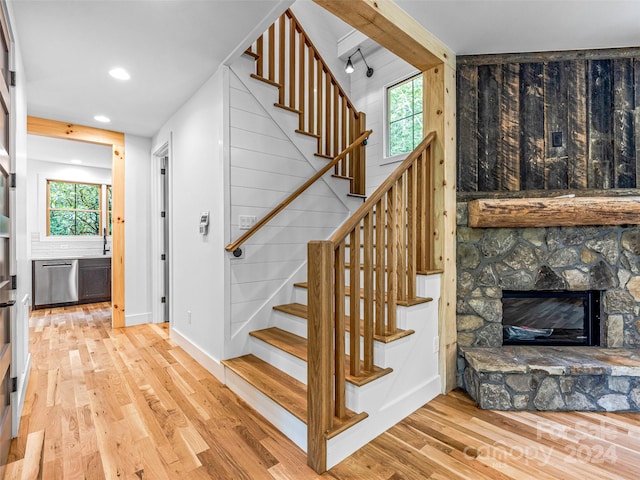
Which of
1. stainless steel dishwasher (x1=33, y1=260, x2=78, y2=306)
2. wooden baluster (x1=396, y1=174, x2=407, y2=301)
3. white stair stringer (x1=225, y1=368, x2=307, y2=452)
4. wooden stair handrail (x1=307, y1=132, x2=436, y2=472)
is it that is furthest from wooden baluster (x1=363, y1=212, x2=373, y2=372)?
stainless steel dishwasher (x1=33, y1=260, x2=78, y2=306)

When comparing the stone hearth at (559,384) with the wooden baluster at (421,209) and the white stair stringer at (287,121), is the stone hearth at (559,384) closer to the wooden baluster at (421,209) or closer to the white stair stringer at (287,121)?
the wooden baluster at (421,209)

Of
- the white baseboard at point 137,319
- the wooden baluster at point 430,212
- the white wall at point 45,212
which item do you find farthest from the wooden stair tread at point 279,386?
the white wall at point 45,212

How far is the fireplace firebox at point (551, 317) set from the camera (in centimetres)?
256

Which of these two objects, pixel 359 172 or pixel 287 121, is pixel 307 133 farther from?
pixel 359 172

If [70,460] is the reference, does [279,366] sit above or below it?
above

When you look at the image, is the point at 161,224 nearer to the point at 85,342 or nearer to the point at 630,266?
the point at 85,342

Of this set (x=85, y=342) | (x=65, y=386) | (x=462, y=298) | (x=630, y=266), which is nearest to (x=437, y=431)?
(x=462, y=298)

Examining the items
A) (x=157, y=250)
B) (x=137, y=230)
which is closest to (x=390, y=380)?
(x=157, y=250)

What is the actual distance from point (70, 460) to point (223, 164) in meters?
2.02

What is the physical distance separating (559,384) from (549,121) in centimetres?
191

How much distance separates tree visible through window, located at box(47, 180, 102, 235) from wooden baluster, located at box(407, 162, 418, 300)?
6.40 m

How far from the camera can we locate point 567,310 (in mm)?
2621

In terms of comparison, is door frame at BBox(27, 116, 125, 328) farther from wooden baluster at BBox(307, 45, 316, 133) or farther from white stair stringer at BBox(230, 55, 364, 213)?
wooden baluster at BBox(307, 45, 316, 133)

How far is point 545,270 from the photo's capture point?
8.23 ft
